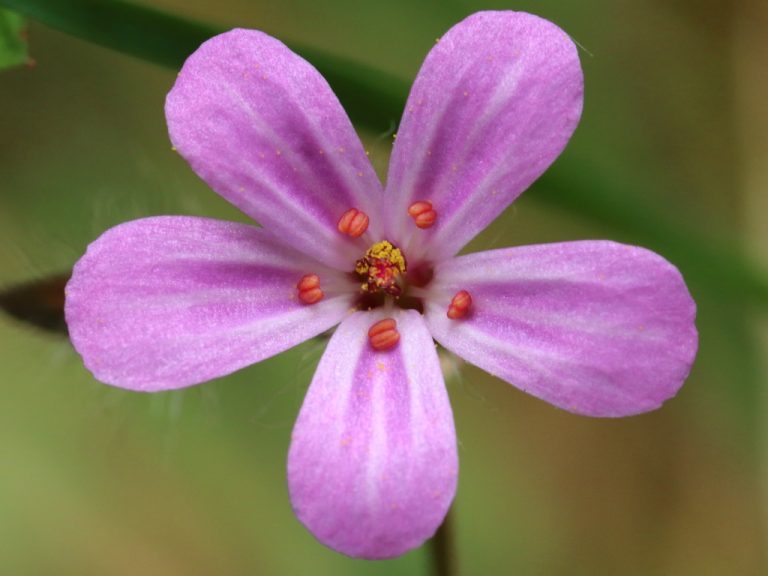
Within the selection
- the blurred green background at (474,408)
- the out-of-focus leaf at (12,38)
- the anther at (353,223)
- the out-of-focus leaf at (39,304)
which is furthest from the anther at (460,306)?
the blurred green background at (474,408)

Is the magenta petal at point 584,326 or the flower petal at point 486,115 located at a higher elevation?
the flower petal at point 486,115

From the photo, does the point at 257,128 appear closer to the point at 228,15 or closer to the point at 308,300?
the point at 308,300

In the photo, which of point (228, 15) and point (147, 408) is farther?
point (228, 15)

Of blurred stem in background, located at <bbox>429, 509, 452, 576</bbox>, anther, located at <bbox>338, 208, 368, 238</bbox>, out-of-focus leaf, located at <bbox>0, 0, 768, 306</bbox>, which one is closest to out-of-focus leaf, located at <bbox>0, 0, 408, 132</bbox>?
out-of-focus leaf, located at <bbox>0, 0, 768, 306</bbox>

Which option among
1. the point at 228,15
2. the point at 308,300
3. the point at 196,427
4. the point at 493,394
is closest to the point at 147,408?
the point at 196,427

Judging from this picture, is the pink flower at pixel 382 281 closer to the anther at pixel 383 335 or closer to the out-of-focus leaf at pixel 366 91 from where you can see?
the anther at pixel 383 335

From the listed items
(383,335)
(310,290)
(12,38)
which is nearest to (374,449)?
(383,335)
